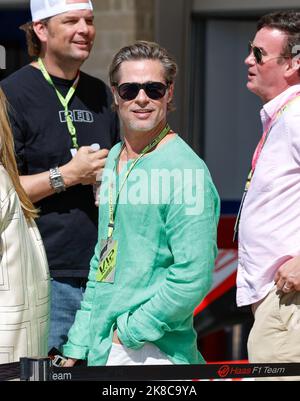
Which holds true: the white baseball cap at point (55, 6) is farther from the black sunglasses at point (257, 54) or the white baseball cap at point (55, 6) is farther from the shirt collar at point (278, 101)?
the shirt collar at point (278, 101)

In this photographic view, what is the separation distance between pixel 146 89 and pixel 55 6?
869mm

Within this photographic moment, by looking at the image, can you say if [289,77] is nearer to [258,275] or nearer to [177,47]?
[258,275]

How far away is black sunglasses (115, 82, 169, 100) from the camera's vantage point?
12.5ft

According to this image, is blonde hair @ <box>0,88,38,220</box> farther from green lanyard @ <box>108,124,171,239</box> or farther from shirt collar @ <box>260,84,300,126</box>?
shirt collar @ <box>260,84,300,126</box>

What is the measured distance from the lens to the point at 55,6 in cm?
447

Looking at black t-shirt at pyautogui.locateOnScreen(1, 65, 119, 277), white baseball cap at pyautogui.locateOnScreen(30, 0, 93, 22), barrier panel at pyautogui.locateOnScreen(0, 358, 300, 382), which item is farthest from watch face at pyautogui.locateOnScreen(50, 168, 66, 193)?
barrier panel at pyautogui.locateOnScreen(0, 358, 300, 382)

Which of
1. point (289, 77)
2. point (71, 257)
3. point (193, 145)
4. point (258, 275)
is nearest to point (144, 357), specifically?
point (258, 275)

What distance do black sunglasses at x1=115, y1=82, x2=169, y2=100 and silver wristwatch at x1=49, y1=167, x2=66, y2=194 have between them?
557 mm

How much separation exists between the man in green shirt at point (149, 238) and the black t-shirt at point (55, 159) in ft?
1.63

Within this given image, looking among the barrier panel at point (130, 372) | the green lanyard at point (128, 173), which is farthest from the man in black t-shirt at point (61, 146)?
the barrier panel at point (130, 372)

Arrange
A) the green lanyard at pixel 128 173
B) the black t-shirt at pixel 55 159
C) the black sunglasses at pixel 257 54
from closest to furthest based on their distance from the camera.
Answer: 1. the green lanyard at pixel 128 173
2. the black sunglasses at pixel 257 54
3. the black t-shirt at pixel 55 159

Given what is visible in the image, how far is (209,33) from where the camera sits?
763 cm

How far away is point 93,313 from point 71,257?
0.61m

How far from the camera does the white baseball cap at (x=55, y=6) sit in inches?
175
